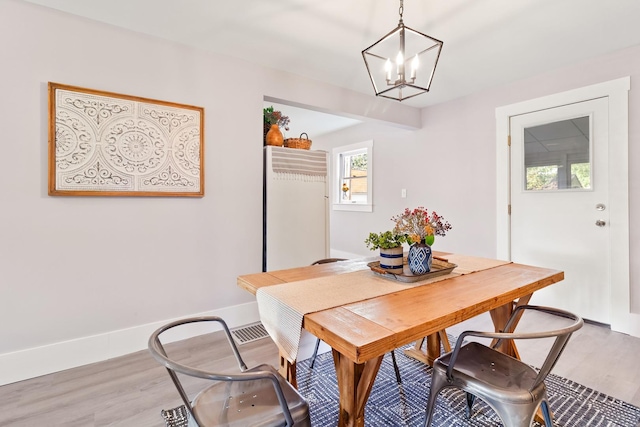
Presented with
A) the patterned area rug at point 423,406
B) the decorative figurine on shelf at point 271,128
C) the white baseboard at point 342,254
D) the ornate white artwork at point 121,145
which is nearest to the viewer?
the patterned area rug at point 423,406

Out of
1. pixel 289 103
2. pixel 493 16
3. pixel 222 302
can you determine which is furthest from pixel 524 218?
pixel 222 302

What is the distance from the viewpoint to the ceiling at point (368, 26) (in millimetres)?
2027

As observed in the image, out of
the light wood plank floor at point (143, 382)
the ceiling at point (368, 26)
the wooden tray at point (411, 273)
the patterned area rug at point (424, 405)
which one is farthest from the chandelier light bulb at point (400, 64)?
the light wood plank floor at point (143, 382)

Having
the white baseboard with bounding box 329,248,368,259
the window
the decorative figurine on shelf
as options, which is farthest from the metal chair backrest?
the white baseboard with bounding box 329,248,368,259

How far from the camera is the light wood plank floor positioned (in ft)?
5.42

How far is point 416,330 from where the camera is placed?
1.06 metres

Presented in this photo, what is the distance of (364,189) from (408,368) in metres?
3.56

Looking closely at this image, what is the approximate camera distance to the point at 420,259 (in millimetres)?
1641

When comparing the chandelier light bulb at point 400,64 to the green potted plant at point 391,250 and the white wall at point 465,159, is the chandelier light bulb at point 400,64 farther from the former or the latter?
the white wall at point 465,159

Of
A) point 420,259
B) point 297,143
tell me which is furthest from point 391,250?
point 297,143

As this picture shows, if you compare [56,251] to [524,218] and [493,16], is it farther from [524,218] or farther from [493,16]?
[524,218]

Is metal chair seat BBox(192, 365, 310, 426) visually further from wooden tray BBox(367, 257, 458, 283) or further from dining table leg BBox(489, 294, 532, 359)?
dining table leg BBox(489, 294, 532, 359)

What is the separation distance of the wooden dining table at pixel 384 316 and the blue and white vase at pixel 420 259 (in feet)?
0.33

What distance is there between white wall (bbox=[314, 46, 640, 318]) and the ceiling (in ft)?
0.64
